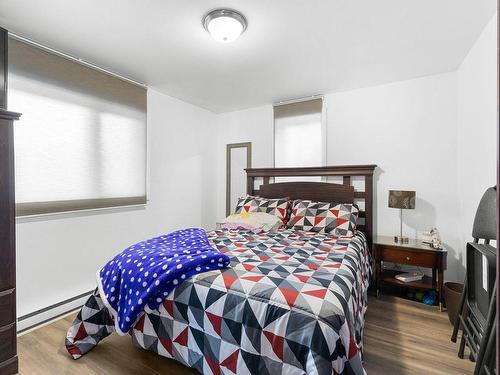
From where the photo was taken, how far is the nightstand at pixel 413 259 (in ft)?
7.92

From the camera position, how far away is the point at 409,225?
2.93 m

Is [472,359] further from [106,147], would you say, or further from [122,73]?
[122,73]

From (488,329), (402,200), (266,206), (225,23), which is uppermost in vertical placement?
(225,23)

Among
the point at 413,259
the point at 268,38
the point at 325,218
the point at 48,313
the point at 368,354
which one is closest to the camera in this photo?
the point at 368,354

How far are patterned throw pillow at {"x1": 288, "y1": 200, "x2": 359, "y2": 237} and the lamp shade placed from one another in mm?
392

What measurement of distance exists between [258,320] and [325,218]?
1.77 metres

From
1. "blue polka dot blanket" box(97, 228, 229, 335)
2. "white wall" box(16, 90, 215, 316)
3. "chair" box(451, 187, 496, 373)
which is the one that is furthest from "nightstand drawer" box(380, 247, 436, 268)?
"white wall" box(16, 90, 215, 316)

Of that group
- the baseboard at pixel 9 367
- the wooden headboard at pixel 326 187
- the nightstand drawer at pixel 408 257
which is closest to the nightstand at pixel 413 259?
the nightstand drawer at pixel 408 257

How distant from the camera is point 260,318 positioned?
1.22 meters

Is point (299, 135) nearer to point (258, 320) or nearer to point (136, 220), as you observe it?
point (136, 220)

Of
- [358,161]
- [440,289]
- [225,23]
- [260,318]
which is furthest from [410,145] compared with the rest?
[260,318]

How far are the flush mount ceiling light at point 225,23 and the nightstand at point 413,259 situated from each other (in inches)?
95.6

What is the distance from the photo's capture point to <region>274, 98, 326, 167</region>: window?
3.44m

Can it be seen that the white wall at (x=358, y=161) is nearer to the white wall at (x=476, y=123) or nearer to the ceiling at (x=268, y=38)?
the white wall at (x=476, y=123)
